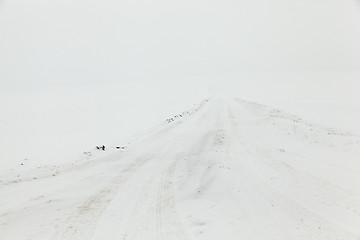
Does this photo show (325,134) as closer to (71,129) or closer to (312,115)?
(312,115)

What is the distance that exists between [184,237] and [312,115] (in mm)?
28045

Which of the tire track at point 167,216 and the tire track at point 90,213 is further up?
the tire track at point 90,213

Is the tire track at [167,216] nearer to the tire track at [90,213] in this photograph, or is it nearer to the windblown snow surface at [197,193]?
the windblown snow surface at [197,193]

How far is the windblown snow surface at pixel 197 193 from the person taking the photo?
31.3ft

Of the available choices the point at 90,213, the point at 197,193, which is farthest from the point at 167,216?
the point at 90,213

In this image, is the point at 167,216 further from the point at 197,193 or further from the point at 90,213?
the point at 90,213

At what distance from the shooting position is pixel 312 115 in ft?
107

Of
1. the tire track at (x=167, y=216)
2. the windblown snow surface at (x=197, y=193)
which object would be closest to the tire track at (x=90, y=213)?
the windblown snow surface at (x=197, y=193)

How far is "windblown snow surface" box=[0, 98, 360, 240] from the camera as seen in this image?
31.3 feet

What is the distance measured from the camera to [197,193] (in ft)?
40.8

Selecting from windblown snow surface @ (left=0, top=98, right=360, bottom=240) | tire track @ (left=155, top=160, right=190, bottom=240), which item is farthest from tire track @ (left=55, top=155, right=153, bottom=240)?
tire track @ (left=155, top=160, right=190, bottom=240)

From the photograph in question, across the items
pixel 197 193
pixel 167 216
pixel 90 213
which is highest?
pixel 90 213

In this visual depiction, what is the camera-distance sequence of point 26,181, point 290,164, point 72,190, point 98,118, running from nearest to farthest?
point 72,190 < point 26,181 < point 290,164 < point 98,118

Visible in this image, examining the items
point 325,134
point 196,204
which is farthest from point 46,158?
point 325,134
